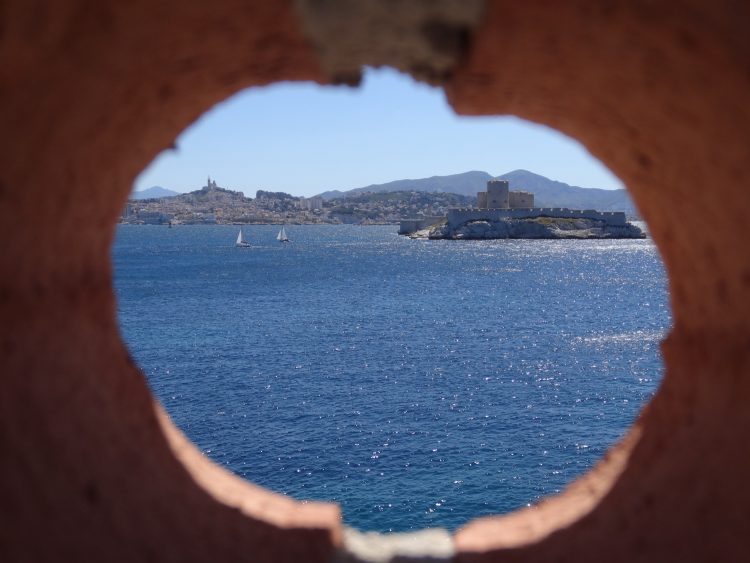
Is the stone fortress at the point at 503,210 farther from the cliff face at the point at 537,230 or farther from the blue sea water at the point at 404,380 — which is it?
the blue sea water at the point at 404,380

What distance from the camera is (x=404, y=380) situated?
41125 mm

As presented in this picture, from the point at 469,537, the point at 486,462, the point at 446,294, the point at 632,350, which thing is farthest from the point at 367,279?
the point at 469,537

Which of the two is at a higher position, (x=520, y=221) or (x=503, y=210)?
(x=503, y=210)

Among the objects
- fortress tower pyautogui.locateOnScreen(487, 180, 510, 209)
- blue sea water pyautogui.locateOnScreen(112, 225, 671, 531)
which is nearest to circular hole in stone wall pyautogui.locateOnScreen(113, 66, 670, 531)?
blue sea water pyautogui.locateOnScreen(112, 225, 671, 531)

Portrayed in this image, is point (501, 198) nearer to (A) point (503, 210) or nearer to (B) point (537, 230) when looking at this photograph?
(A) point (503, 210)

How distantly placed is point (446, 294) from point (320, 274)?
2925 centimetres

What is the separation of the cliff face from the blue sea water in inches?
2608

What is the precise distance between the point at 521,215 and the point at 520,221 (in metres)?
1.62

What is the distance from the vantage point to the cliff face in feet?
506

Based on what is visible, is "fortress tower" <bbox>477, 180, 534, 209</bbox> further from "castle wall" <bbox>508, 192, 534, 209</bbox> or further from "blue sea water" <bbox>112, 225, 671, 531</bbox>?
"blue sea water" <bbox>112, 225, 671, 531</bbox>

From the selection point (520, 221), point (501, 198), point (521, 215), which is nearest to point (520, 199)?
point (521, 215)

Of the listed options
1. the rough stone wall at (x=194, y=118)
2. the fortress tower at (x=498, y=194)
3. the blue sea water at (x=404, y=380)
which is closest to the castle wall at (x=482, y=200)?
the fortress tower at (x=498, y=194)

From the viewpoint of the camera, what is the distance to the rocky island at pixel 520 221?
499 feet

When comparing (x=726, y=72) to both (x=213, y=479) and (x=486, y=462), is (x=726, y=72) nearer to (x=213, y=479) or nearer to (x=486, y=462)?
(x=213, y=479)
